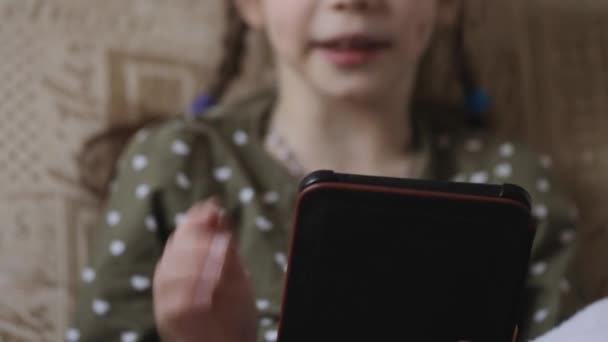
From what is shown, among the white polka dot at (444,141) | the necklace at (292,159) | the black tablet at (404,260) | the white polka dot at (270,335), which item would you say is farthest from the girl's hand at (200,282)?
the white polka dot at (444,141)

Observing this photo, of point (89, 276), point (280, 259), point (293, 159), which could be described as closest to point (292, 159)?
point (293, 159)

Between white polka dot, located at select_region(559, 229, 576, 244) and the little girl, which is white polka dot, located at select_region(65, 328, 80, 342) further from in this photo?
white polka dot, located at select_region(559, 229, 576, 244)

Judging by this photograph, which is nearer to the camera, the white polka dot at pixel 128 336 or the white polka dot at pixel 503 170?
the white polka dot at pixel 128 336

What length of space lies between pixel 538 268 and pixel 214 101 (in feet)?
1.23

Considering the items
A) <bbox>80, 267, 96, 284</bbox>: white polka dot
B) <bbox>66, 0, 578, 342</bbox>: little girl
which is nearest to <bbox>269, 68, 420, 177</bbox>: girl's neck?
<bbox>66, 0, 578, 342</bbox>: little girl

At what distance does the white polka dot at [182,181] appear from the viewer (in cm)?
67

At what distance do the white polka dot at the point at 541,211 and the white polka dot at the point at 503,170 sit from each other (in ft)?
0.14

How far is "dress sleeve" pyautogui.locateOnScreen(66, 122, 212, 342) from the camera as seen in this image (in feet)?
2.04

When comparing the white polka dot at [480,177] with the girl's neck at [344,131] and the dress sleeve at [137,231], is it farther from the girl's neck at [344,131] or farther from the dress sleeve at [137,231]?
the dress sleeve at [137,231]

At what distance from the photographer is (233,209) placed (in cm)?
69

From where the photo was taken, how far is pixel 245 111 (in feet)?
2.53

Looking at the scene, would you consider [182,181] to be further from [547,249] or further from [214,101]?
[547,249]

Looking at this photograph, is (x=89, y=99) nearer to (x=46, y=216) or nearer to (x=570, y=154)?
(x=46, y=216)

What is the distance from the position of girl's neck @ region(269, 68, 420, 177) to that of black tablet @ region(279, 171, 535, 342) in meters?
0.27
